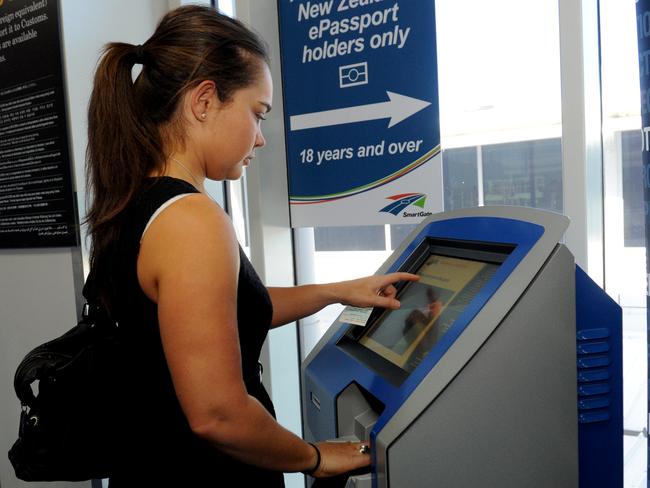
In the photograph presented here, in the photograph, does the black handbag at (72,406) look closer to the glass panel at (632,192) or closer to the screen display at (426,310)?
the screen display at (426,310)

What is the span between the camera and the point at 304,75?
82.7 inches

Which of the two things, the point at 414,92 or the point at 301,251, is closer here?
the point at 414,92

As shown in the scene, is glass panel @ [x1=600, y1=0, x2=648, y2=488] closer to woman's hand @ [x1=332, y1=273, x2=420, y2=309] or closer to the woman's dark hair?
woman's hand @ [x1=332, y1=273, x2=420, y2=309]

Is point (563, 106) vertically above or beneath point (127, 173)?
above

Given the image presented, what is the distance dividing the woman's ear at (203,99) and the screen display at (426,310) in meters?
0.52

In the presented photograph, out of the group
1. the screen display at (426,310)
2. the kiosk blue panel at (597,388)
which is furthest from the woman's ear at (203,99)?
the kiosk blue panel at (597,388)

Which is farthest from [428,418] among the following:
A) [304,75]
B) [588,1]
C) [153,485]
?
[304,75]

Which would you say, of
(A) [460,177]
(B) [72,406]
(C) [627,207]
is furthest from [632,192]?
(B) [72,406]

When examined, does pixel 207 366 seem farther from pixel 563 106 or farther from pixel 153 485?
pixel 563 106

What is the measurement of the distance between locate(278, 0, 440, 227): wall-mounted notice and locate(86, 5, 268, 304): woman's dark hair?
2.66ft

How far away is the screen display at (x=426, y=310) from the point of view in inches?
40.3

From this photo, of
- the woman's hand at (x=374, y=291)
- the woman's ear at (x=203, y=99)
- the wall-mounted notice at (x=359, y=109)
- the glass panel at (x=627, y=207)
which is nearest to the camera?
the woman's ear at (x=203, y=99)


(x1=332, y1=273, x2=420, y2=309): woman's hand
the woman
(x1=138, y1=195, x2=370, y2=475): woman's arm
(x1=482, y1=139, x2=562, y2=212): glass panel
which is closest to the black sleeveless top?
the woman

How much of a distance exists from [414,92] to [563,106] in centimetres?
46
